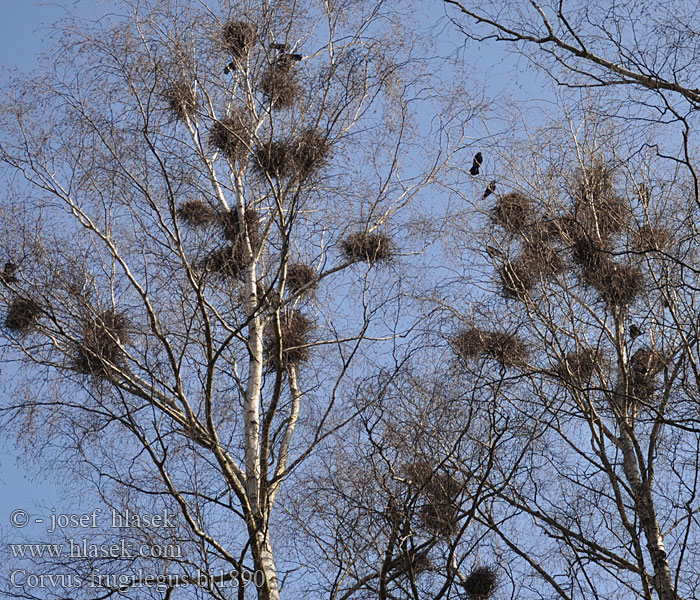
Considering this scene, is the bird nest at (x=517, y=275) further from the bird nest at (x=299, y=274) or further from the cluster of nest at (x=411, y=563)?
the cluster of nest at (x=411, y=563)

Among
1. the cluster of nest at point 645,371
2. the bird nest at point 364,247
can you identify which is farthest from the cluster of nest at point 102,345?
the cluster of nest at point 645,371

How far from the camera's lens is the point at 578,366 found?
19.5ft

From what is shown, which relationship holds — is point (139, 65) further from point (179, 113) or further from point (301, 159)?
point (301, 159)

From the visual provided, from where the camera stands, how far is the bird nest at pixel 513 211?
711 cm

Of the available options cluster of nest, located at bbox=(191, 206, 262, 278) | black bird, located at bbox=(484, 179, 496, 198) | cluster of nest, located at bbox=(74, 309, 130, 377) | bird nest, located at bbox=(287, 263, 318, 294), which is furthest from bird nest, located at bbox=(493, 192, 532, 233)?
cluster of nest, located at bbox=(74, 309, 130, 377)

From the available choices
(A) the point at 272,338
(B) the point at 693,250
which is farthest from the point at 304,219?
(B) the point at 693,250

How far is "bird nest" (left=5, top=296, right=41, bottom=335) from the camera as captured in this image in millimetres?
7160

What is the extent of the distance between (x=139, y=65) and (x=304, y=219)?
1.72m

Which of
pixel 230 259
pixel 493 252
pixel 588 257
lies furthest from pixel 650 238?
pixel 230 259

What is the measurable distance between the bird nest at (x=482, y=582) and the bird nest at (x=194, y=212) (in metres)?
3.36

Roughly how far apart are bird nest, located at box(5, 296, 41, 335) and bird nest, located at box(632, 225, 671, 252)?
13.2 ft

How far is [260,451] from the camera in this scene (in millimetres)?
6316

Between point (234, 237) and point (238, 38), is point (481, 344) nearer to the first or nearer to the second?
point (234, 237)

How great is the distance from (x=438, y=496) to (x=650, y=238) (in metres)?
1.92
